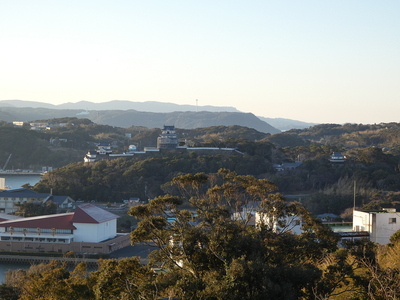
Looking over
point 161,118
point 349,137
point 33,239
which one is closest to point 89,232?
point 33,239

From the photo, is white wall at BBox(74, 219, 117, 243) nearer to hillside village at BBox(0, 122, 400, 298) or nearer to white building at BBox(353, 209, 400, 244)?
hillside village at BBox(0, 122, 400, 298)

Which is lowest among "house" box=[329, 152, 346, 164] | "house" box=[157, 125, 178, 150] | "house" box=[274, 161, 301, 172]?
"house" box=[274, 161, 301, 172]

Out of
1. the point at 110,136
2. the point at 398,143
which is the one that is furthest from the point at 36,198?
the point at 398,143

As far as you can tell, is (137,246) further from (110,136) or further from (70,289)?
(110,136)

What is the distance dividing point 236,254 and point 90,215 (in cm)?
Result: 1101

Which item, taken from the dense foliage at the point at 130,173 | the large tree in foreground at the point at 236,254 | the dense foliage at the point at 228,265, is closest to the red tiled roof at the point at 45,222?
the dense foliage at the point at 130,173

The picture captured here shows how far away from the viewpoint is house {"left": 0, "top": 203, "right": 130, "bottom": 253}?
15.6 meters

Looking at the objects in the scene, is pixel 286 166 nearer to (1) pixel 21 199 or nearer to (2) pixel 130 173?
(2) pixel 130 173

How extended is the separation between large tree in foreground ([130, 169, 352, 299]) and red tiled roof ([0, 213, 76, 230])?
965cm

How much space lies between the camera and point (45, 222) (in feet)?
53.4

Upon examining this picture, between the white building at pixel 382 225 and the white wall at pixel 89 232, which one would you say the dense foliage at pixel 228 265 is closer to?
the white building at pixel 382 225

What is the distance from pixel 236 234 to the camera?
5.68 m

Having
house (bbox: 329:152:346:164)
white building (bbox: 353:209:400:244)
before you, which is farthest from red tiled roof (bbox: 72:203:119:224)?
house (bbox: 329:152:346:164)

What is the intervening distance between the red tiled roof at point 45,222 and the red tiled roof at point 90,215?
0.70 feet
